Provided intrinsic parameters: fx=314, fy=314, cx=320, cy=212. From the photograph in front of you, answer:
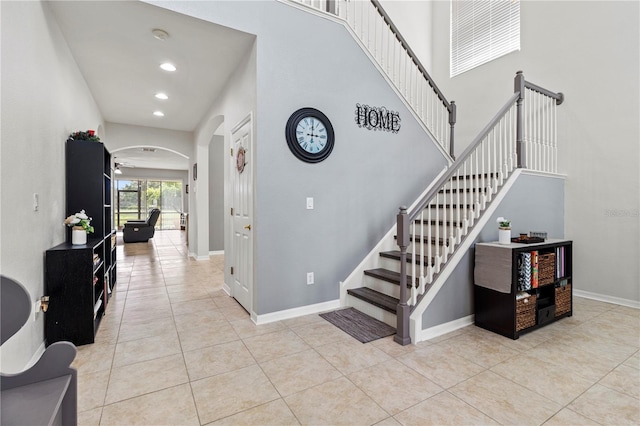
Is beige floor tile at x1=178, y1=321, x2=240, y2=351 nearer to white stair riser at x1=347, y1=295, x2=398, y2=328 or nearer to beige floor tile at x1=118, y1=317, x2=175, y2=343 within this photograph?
beige floor tile at x1=118, y1=317, x2=175, y2=343

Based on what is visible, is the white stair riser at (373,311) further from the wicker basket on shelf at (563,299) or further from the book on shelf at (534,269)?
the wicker basket on shelf at (563,299)

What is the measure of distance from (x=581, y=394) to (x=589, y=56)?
3910 millimetres

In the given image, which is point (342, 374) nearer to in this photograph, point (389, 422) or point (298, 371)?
point (298, 371)

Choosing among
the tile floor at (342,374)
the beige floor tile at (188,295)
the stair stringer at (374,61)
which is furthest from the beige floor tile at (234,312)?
the stair stringer at (374,61)

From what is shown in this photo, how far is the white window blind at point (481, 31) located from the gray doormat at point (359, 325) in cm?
441

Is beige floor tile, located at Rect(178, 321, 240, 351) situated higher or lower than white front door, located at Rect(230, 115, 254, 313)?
lower

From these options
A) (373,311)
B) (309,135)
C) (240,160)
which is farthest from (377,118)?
(373,311)

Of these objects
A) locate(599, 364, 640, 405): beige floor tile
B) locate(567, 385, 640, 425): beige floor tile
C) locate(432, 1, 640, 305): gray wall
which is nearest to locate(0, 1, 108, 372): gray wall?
locate(567, 385, 640, 425): beige floor tile

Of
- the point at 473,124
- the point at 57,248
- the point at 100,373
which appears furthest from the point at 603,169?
the point at 57,248

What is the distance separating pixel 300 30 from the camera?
129 inches

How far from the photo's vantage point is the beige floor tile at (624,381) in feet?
6.40

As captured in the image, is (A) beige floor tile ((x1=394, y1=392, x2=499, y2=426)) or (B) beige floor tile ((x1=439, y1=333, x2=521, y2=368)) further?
(B) beige floor tile ((x1=439, y1=333, x2=521, y2=368))

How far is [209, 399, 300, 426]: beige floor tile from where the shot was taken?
1666 mm

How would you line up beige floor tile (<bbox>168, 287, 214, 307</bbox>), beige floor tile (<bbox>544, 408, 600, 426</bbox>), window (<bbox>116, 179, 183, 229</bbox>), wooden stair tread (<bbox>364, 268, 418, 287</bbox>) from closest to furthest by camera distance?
1. beige floor tile (<bbox>544, 408, 600, 426</bbox>)
2. wooden stair tread (<bbox>364, 268, 418, 287</bbox>)
3. beige floor tile (<bbox>168, 287, 214, 307</bbox>)
4. window (<bbox>116, 179, 183, 229</bbox>)
